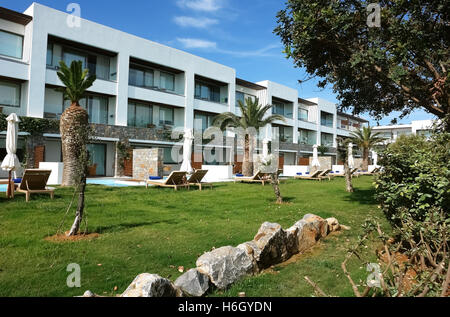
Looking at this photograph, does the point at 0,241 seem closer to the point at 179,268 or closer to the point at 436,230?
the point at 179,268

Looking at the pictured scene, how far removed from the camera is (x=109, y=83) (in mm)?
22859

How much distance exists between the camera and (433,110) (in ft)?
25.9

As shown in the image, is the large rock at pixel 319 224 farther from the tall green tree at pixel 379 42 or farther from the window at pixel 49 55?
the window at pixel 49 55

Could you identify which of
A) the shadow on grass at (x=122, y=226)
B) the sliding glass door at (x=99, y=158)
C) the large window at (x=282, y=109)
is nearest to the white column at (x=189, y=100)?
the sliding glass door at (x=99, y=158)

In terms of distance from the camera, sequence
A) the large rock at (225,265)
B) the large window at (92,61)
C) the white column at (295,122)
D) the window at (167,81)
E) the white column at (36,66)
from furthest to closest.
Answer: the white column at (295,122) → the window at (167,81) → the large window at (92,61) → the white column at (36,66) → the large rock at (225,265)

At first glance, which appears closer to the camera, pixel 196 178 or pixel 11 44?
pixel 196 178

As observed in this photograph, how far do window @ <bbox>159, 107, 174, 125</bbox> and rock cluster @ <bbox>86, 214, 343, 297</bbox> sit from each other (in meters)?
22.8

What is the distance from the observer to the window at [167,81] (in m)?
27.2

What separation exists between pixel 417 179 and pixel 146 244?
4.56 m

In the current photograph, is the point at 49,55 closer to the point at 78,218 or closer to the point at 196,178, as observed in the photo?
the point at 196,178

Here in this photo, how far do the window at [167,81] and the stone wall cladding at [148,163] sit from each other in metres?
8.93

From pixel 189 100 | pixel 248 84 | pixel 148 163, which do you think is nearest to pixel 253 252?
pixel 148 163
